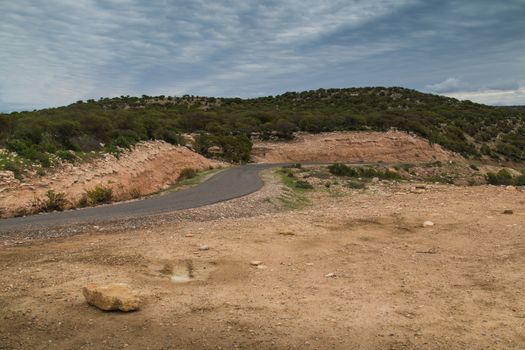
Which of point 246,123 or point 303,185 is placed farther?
point 246,123

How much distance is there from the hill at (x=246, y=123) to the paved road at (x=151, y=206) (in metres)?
4.40

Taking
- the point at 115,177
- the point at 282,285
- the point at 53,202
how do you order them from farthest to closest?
the point at 115,177, the point at 53,202, the point at 282,285

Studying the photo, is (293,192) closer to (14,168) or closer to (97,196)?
(97,196)

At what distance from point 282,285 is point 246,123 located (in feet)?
146

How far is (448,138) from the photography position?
5200 centimetres

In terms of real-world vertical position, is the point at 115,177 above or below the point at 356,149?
below

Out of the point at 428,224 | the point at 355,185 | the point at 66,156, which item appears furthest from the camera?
the point at 355,185

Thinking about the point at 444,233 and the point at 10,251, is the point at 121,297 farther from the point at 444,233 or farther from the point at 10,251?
the point at 444,233

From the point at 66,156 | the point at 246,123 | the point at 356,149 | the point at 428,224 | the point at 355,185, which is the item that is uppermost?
the point at 246,123

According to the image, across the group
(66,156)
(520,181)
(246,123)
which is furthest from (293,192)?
(246,123)

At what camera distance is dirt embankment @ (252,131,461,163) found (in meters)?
47.2

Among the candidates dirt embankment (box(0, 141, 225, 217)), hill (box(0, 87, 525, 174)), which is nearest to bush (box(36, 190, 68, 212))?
dirt embankment (box(0, 141, 225, 217))

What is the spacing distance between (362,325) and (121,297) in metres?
3.42

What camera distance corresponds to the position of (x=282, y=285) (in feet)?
26.6
